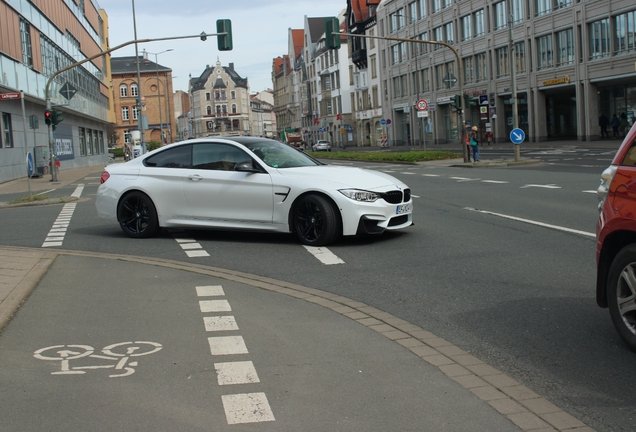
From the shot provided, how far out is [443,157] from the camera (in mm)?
41438

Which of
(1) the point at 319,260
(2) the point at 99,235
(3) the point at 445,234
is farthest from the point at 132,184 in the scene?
(3) the point at 445,234

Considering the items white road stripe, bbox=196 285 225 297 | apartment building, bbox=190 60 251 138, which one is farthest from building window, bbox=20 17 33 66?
apartment building, bbox=190 60 251 138

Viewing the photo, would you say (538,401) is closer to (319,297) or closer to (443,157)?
(319,297)

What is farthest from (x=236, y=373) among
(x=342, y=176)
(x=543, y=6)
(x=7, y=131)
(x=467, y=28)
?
(x=467, y=28)

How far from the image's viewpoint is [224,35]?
29734 millimetres

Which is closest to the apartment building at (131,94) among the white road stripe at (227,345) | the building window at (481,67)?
the building window at (481,67)

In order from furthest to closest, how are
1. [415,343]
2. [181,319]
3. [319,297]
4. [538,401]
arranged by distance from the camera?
[319,297] → [181,319] → [415,343] → [538,401]

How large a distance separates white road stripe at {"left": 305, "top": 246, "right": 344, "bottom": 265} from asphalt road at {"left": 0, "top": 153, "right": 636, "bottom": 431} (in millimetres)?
109

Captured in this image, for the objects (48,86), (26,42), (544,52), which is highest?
(26,42)

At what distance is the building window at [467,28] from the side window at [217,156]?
5828 cm

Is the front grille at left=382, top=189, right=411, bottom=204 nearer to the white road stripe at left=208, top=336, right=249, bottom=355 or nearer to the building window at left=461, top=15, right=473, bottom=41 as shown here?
the white road stripe at left=208, top=336, right=249, bottom=355

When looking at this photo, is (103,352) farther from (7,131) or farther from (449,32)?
(449,32)

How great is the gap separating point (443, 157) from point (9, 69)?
21.2 metres

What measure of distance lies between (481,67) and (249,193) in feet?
189
